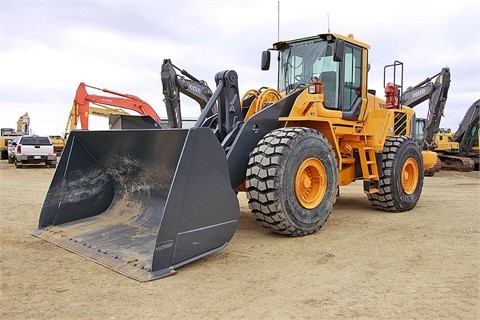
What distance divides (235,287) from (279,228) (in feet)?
4.85

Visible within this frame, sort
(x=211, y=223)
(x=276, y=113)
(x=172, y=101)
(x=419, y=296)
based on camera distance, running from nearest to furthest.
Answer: (x=419, y=296) → (x=211, y=223) → (x=276, y=113) → (x=172, y=101)

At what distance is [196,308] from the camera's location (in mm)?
3182

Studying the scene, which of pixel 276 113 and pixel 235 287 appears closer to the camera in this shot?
pixel 235 287

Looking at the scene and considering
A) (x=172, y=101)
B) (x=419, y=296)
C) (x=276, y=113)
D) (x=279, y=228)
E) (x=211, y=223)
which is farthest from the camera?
(x=172, y=101)

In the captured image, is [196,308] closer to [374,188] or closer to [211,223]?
[211,223]

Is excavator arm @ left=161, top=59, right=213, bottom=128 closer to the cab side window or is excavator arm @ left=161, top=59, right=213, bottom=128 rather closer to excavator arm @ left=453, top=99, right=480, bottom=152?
the cab side window

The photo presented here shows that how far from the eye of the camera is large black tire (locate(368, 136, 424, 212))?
708cm

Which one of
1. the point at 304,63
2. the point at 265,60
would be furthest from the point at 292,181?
the point at 265,60

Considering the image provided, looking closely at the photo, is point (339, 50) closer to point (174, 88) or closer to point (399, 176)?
point (399, 176)

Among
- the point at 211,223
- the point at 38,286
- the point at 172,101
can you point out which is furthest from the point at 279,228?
the point at 172,101

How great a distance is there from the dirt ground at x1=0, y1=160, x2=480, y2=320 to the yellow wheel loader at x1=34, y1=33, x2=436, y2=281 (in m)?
0.22

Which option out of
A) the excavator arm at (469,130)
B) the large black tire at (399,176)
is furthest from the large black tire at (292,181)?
the excavator arm at (469,130)

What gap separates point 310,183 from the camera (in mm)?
5445

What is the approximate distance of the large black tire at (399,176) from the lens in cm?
708
